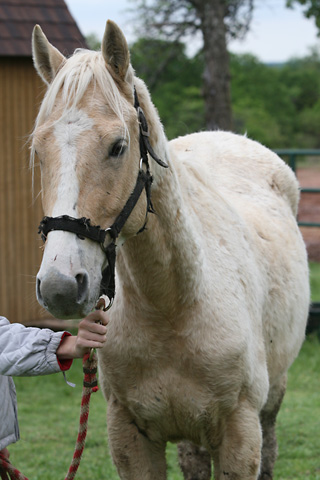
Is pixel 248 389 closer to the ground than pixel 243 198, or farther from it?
closer to the ground

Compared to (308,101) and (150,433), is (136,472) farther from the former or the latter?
(308,101)

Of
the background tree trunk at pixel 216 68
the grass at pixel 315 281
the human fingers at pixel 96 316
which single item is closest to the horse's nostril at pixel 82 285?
the human fingers at pixel 96 316

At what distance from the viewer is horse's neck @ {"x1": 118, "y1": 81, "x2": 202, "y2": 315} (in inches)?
105

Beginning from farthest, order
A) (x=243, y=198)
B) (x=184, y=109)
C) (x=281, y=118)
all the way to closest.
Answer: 1. (x=281, y=118)
2. (x=184, y=109)
3. (x=243, y=198)

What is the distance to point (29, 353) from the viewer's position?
2.48m

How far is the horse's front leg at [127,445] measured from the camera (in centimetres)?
306

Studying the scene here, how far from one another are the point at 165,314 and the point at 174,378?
276 millimetres

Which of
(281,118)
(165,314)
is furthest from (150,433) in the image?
(281,118)

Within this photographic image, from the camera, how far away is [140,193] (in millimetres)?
2467

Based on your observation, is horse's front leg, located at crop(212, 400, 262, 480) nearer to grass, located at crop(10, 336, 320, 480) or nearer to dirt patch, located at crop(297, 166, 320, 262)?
grass, located at crop(10, 336, 320, 480)

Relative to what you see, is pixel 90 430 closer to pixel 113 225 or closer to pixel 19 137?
pixel 19 137

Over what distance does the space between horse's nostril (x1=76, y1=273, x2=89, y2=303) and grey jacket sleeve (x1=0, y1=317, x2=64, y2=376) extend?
1.46ft

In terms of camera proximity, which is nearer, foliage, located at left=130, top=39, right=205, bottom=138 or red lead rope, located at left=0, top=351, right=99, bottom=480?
red lead rope, located at left=0, top=351, right=99, bottom=480

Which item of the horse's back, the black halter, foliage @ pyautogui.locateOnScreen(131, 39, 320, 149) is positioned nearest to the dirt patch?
foliage @ pyautogui.locateOnScreen(131, 39, 320, 149)
